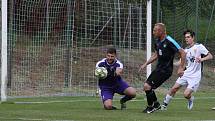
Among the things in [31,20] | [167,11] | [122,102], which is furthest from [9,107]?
[167,11]

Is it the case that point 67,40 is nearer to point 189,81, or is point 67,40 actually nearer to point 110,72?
point 110,72

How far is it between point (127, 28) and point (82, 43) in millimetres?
1626

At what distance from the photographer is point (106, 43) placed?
22.8 m

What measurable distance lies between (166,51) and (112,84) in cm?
203

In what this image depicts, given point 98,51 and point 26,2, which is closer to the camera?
point 26,2

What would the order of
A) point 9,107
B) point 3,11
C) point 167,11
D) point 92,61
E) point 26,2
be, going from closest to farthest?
point 9,107 → point 3,11 → point 26,2 → point 92,61 → point 167,11

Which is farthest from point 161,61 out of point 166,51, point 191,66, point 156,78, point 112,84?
point 112,84

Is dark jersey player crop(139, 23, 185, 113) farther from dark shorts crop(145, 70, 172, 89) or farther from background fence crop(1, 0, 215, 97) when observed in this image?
background fence crop(1, 0, 215, 97)

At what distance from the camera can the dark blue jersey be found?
45.4 feet

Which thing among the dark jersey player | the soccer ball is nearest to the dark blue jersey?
the dark jersey player

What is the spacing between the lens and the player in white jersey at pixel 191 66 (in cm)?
1514

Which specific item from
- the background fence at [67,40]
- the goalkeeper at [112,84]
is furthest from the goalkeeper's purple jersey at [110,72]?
the background fence at [67,40]

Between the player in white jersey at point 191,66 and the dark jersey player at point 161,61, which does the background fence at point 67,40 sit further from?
the dark jersey player at point 161,61

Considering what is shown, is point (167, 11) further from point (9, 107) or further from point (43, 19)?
point (9, 107)
